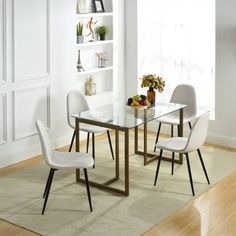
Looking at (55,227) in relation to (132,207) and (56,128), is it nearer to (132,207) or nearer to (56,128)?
(132,207)

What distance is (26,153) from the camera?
239 inches

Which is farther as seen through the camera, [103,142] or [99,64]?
[99,64]

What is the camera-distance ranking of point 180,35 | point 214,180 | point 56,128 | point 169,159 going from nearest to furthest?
1. point 214,180
2. point 169,159
3. point 56,128
4. point 180,35

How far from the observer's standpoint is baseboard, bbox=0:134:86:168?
5.80 meters

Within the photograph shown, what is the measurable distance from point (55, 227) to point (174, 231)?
0.95 metres

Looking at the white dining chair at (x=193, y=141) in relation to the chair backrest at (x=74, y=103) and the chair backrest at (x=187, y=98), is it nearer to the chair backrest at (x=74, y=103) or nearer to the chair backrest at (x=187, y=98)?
the chair backrest at (x=187, y=98)

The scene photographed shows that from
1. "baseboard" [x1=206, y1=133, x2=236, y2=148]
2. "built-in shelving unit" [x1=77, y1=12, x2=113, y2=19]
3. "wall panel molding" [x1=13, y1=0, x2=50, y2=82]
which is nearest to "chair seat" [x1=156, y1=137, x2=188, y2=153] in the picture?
"baseboard" [x1=206, y1=133, x2=236, y2=148]

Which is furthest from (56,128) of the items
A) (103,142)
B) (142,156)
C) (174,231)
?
(174,231)

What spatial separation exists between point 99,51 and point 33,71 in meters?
1.49

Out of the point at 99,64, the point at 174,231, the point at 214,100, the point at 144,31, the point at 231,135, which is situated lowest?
the point at 174,231

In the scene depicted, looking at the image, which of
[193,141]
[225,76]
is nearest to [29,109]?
[193,141]

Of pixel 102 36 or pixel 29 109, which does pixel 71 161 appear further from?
pixel 102 36

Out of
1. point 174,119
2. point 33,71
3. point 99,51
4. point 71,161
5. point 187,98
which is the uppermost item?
point 99,51

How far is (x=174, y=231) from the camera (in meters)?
4.26
